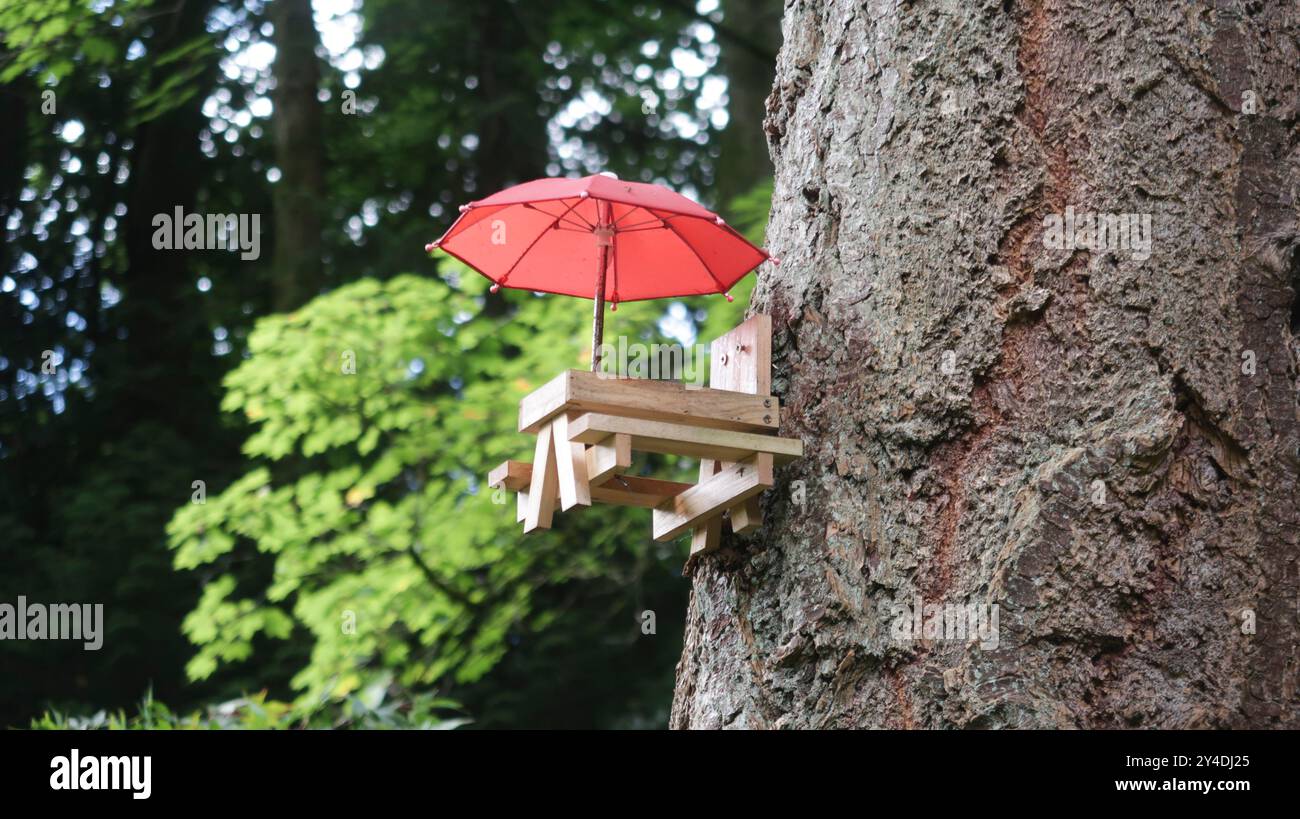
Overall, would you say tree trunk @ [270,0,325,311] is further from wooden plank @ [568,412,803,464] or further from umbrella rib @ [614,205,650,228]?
wooden plank @ [568,412,803,464]

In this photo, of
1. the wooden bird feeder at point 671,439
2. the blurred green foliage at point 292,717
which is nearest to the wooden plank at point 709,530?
the wooden bird feeder at point 671,439

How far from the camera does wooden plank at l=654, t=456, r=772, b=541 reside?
3.33 m

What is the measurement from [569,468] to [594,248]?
2.57ft

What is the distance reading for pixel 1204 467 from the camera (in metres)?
3.16

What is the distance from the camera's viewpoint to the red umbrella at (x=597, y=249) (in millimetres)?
3586

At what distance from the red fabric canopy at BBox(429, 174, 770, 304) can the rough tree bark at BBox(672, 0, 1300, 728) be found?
0.26m

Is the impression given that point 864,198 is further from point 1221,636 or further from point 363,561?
point 363,561

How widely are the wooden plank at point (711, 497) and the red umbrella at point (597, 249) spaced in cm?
42

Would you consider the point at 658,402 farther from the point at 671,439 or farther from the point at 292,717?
the point at 292,717

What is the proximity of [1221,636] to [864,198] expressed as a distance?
133cm

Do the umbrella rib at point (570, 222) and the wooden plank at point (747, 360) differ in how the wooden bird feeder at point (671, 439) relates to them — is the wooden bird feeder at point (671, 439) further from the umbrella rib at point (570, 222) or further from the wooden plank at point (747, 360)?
the umbrella rib at point (570, 222)

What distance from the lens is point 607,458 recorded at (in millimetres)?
3266

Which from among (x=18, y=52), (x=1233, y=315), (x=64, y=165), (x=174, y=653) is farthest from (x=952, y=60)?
(x=64, y=165)

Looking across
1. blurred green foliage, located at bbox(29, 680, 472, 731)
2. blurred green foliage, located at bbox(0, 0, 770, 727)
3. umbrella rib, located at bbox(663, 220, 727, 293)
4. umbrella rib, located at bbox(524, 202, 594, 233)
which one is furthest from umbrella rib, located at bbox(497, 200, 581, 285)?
blurred green foliage, located at bbox(0, 0, 770, 727)
